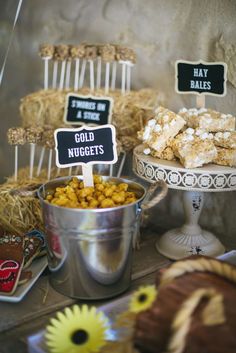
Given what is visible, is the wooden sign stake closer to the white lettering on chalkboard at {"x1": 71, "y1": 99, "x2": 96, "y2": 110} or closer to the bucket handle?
the bucket handle

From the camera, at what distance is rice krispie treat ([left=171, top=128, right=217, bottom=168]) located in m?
1.68

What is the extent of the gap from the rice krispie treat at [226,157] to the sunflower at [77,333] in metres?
0.78

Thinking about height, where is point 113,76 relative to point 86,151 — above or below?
above

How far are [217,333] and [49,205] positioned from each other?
686 mm

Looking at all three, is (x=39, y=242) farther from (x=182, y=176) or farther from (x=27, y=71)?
(x=27, y=71)

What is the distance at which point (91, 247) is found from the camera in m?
1.47

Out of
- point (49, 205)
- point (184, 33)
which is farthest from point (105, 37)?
point (49, 205)

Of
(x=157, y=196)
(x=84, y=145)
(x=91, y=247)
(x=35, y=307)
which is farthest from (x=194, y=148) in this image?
(x=35, y=307)

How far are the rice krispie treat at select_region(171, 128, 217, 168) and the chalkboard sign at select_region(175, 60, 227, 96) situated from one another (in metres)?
0.26

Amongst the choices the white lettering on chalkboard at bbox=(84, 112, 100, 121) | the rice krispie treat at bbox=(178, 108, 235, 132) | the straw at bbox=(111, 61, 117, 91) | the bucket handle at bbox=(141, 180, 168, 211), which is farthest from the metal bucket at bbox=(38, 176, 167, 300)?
the straw at bbox=(111, 61, 117, 91)

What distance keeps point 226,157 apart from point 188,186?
180 millimetres

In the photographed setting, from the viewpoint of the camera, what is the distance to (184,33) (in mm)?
2242

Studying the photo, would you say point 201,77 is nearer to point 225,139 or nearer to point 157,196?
point 225,139

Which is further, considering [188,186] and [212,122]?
[212,122]
